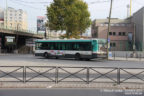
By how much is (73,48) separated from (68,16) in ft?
53.5

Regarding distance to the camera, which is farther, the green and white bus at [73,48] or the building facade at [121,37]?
the building facade at [121,37]

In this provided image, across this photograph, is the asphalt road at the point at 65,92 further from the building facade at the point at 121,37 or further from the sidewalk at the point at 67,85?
the building facade at the point at 121,37

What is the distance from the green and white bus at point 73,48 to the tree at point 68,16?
13.5 metres

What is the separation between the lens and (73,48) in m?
28.9

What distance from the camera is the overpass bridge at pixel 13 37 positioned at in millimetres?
58706

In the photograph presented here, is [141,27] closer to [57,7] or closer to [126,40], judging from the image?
[126,40]

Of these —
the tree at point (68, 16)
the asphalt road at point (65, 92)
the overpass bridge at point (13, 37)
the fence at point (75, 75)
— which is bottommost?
the asphalt road at point (65, 92)

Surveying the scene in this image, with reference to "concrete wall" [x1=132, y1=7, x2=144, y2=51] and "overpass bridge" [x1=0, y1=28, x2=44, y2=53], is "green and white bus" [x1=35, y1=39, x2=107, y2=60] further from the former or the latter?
"concrete wall" [x1=132, y1=7, x2=144, y2=51]

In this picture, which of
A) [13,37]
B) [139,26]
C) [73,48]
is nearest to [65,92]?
[73,48]

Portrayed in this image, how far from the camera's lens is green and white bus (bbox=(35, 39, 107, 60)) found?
27180mm

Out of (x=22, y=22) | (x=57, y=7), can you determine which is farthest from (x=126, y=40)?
(x=22, y=22)

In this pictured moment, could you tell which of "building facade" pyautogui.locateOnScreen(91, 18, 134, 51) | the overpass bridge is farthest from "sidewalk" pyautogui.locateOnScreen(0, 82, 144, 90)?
"building facade" pyautogui.locateOnScreen(91, 18, 134, 51)

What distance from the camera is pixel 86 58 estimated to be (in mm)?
28250

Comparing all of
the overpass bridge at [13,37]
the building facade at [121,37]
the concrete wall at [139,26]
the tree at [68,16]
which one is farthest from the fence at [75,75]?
the building facade at [121,37]
